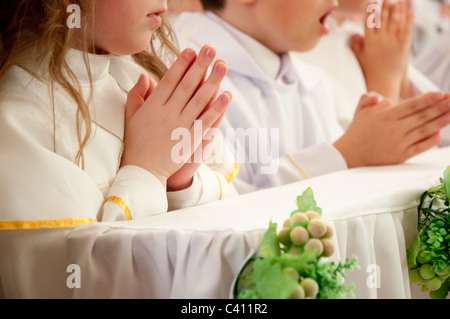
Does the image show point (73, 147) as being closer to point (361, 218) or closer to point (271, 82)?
point (361, 218)

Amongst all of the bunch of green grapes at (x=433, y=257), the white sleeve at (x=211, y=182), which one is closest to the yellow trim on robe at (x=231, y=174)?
the white sleeve at (x=211, y=182)

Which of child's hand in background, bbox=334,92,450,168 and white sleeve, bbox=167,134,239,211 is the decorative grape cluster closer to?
white sleeve, bbox=167,134,239,211

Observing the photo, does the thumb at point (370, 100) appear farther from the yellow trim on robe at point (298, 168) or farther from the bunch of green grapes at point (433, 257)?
the bunch of green grapes at point (433, 257)

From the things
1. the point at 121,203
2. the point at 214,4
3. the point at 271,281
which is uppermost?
the point at 214,4

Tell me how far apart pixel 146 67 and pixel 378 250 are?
0.46 metres

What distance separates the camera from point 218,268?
0.74 m

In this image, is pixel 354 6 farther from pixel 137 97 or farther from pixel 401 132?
pixel 137 97

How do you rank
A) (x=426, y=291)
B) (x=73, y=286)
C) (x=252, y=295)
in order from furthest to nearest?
(x=426, y=291) → (x=73, y=286) → (x=252, y=295)

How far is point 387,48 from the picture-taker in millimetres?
1640

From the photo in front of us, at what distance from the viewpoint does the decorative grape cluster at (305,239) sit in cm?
71

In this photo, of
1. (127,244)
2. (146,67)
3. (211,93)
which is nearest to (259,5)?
(146,67)

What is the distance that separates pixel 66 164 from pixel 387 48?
3.31 ft

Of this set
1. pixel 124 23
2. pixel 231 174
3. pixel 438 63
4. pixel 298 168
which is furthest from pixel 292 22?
pixel 438 63

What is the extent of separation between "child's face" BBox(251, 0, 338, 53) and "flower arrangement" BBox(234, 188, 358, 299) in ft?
2.35
